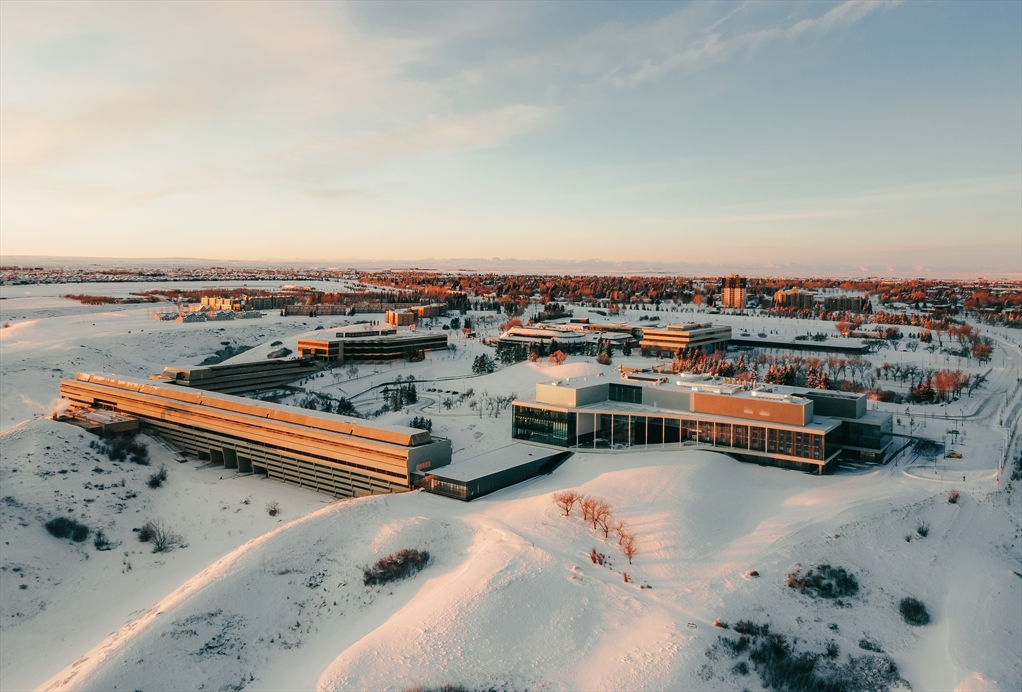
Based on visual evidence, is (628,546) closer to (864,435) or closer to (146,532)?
(864,435)

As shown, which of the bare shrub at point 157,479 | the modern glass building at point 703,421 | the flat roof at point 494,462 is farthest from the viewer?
the bare shrub at point 157,479

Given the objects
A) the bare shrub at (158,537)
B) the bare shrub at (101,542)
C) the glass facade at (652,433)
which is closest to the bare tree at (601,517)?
the glass facade at (652,433)

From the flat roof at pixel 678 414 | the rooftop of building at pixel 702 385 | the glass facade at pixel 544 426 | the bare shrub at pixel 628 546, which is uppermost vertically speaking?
the rooftop of building at pixel 702 385

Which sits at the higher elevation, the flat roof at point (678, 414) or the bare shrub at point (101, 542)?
the flat roof at point (678, 414)

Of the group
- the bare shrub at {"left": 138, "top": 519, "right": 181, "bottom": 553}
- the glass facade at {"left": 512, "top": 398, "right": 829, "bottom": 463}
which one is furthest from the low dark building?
the bare shrub at {"left": 138, "top": 519, "right": 181, "bottom": 553}

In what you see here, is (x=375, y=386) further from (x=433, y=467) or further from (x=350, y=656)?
(x=350, y=656)

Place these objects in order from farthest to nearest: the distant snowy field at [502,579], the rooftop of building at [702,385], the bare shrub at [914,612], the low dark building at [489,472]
→ the rooftop of building at [702,385] → the low dark building at [489,472] → the bare shrub at [914,612] → the distant snowy field at [502,579]

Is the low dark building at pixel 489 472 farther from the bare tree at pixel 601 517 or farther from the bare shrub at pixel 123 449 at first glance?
the bare shrub at pixel 123 449

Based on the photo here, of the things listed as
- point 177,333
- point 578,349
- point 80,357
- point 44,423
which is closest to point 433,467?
point 44,423
